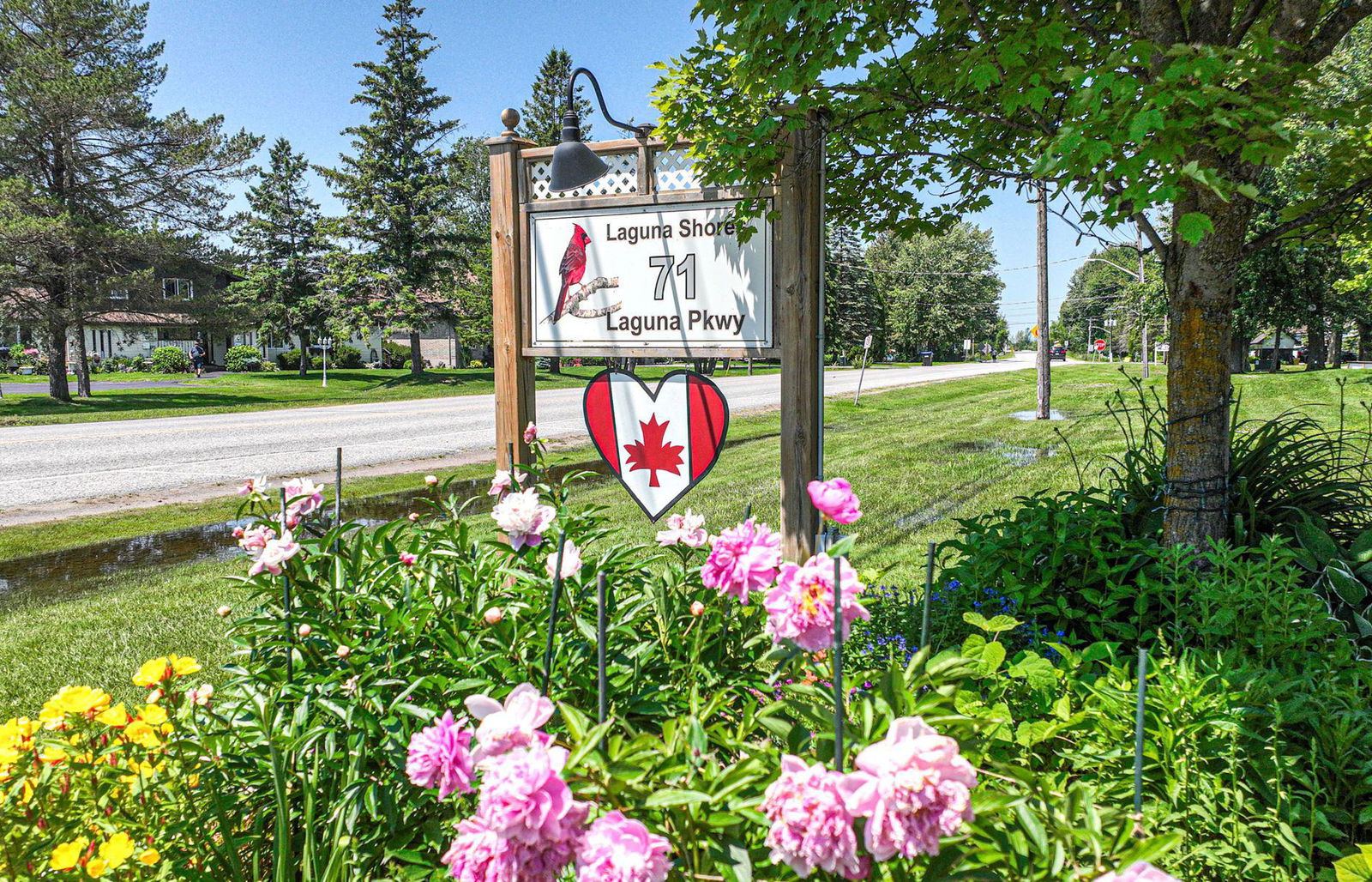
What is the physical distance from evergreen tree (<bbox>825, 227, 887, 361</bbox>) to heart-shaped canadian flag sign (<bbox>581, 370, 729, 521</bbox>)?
4798cm

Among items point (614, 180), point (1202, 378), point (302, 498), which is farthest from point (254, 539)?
point (1202, 378)

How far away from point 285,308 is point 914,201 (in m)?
41.1

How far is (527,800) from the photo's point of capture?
891 millimetres

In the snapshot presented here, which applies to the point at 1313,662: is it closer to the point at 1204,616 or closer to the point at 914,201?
the point at 1204,616

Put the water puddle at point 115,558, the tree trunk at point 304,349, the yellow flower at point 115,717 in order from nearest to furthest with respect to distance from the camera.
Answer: the yellow flower at point 115,717, the water puddle at point 115,558, the tree trunk at point 304,349

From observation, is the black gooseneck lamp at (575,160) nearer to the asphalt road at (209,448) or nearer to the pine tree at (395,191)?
the asphalt road at (209,448)

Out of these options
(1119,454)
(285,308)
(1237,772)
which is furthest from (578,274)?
(285,308)

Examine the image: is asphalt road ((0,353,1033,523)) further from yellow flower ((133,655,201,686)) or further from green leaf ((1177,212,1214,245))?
green leaf ((1177,212,1214,245))

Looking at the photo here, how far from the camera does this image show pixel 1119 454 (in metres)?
8.41

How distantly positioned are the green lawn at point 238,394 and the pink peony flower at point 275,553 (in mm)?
9773

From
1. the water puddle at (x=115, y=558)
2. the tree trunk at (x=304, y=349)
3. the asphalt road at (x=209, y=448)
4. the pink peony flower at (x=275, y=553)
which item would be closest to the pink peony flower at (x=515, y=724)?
the pink peony flower at (x=275, y=553)

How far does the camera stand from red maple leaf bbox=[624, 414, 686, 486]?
129 inches

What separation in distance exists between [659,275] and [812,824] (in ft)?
8.85

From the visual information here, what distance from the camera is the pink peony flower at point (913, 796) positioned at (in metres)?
0.85
